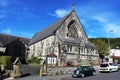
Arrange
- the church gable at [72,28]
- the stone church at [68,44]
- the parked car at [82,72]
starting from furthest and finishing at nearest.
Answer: the church gable at [72,28], the stone church at [68,44], the parked car at [82,72]

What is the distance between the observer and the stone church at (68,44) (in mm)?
48344

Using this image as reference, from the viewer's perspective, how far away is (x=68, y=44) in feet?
161

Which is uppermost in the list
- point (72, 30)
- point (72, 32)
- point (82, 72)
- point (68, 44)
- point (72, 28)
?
point (72, 28)

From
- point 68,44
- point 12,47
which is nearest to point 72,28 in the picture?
point 68,44

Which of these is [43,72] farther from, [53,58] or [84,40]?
[84,40]

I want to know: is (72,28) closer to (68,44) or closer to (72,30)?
(72,30)

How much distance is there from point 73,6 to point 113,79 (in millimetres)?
32423

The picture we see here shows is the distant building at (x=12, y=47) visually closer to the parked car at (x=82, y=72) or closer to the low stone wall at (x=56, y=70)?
the low stone wall at (x=56, y=70)

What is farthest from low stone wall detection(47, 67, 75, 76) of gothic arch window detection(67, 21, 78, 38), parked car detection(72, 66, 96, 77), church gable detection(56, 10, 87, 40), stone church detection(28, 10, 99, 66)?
gothic arch window detection(67, 21, 78, 38)

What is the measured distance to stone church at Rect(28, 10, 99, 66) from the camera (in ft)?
159

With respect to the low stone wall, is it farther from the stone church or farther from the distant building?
the distant building

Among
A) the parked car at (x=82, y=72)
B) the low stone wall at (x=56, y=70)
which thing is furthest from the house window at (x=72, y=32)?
the parked car at (x=82, y=72)

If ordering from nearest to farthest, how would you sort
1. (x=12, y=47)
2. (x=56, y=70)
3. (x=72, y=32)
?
(x=56, y=70) < (x=72, y=32) < (x=12, y=47)

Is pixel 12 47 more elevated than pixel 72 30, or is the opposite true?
pixel 72 30
